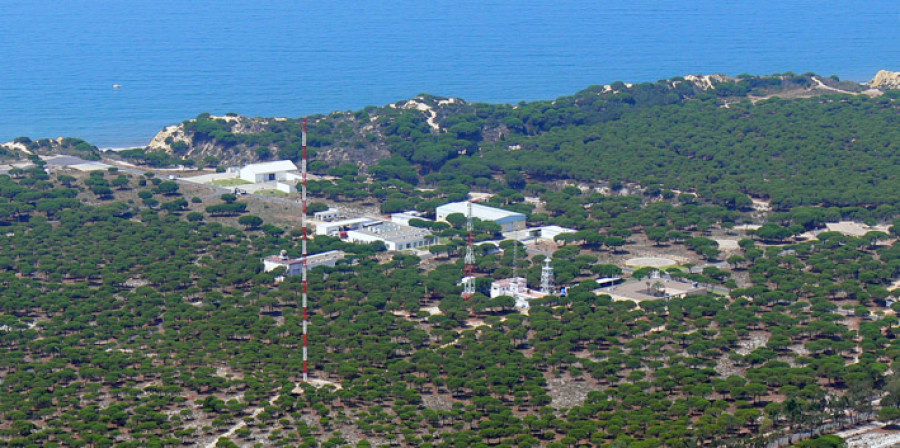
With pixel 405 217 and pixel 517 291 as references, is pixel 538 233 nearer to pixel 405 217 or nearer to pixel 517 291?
pixel 405 217

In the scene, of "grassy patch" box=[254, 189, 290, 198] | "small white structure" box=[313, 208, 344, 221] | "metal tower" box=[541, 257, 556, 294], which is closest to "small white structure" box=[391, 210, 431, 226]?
"small white structure" box=[313, 208, 344, 221]

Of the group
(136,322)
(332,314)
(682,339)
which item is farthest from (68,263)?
(682,339)

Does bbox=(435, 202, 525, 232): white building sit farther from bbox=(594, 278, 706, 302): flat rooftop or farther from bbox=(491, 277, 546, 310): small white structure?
bbox=(594, 278, 706, 302): flat rooftop

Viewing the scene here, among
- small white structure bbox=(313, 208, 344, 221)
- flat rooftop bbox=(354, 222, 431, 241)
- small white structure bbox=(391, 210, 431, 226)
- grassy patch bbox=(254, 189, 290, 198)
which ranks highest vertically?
grassy patch bbox=(254, 189, 290, 198)

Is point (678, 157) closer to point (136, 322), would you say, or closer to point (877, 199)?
point (877, 199)

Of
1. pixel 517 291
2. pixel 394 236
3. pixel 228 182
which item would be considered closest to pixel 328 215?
pixel 394 236

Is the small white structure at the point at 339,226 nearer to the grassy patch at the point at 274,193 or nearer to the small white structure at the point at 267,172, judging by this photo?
the grassy patch at the point at 274,193

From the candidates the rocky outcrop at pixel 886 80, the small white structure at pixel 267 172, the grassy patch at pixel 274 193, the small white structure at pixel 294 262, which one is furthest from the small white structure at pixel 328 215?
the rocky outcrop at pixel 886 80
